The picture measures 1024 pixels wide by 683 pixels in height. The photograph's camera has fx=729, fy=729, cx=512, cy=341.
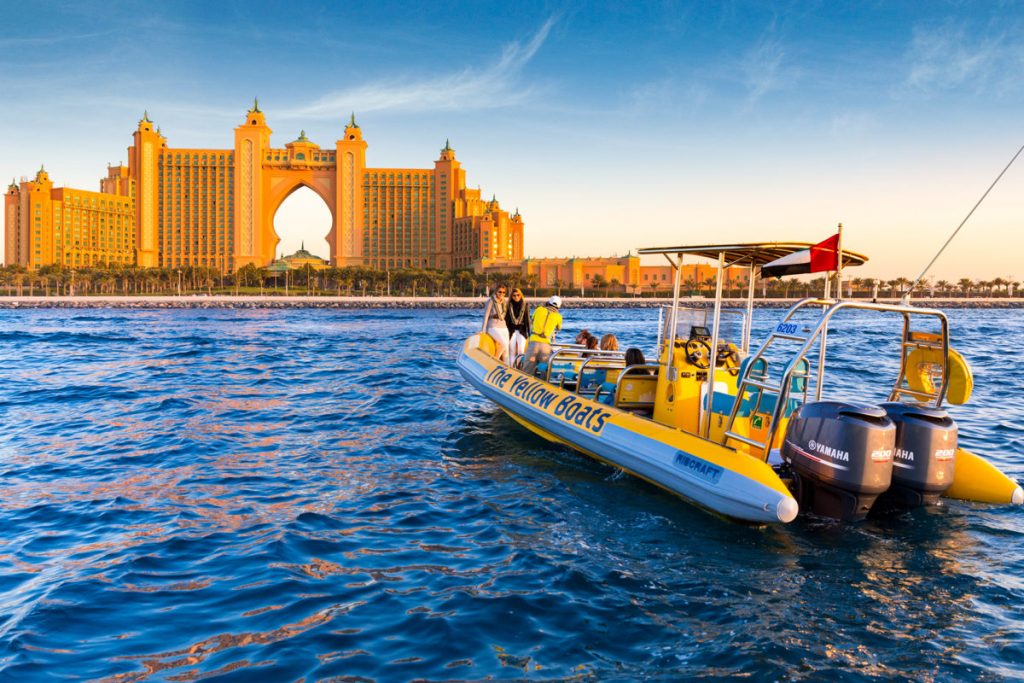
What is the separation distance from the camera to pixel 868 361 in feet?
81.8

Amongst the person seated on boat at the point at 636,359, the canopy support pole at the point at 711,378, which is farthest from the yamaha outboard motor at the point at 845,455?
the person seated on boat at the point at 636,359

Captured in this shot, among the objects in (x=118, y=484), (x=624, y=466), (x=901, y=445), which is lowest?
(x=118, y=484)

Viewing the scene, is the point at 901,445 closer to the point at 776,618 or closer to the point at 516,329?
the point at 776,618

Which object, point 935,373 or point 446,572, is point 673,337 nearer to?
point 935,373

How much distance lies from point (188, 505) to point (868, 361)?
2340 centimetres

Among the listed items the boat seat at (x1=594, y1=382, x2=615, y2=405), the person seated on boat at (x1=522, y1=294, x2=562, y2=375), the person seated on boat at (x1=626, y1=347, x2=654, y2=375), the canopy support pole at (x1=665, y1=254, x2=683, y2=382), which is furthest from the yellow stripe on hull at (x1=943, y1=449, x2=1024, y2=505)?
the person seated on boat at (x1=522, y1=294, x2=562, y2=375)

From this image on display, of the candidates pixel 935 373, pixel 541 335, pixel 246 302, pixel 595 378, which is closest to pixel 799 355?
pixel 935 373

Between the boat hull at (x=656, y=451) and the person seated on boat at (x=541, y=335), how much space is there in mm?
391

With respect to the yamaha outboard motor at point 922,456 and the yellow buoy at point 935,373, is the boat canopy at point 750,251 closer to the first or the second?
the yellow buoy at point 935,373

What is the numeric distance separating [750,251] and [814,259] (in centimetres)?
81

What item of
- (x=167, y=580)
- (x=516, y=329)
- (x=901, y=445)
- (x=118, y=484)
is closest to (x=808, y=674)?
(x=901, y=445)

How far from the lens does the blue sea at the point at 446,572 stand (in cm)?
441

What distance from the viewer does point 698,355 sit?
7906 mm

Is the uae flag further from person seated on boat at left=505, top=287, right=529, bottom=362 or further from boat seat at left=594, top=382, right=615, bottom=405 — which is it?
person seated on boat at left=505, top=287, right=529, bottom=362
